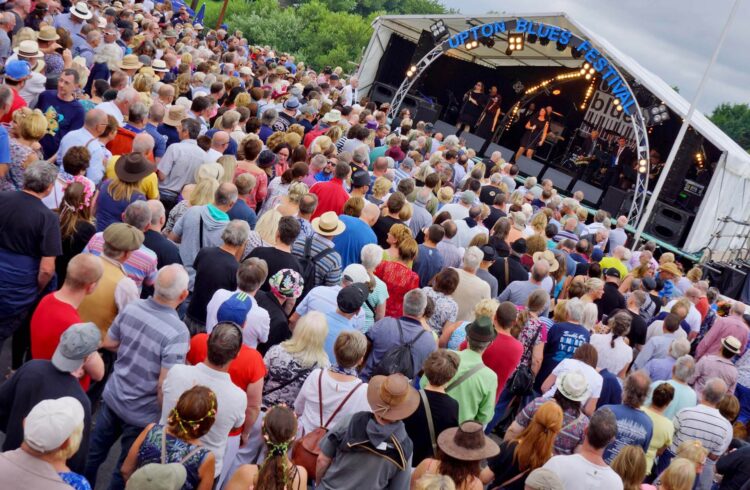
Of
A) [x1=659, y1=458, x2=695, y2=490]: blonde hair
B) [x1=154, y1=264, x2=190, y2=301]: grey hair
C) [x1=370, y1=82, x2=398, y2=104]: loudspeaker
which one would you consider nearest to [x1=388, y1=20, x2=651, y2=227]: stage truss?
[x1=370, y1=82, x2=398, y2=104]: loudspeaker

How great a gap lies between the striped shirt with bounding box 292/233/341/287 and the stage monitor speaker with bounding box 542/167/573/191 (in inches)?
499

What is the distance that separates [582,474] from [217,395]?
6.01 ft

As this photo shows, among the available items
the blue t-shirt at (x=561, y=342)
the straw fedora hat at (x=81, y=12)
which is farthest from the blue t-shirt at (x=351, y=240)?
the straw fedora hat at (x=81, y=12)

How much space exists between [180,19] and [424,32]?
6.21m

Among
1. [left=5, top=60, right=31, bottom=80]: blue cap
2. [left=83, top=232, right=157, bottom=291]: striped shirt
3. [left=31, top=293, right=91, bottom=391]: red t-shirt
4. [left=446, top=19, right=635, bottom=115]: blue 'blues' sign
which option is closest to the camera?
[left=31, top=293, right=91, bottom=391]: red t-shirt

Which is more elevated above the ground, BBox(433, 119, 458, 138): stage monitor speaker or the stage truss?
the stage truss

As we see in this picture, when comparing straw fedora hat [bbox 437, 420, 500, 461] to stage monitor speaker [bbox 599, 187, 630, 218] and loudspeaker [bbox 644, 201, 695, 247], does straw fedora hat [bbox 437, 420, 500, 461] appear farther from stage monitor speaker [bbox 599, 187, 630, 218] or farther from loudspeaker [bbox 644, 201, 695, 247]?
stage monitor speaker [bbox 599, 187, 630, 218]

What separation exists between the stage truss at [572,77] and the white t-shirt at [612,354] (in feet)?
23.7

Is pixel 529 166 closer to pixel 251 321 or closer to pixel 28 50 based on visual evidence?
pixel 28 50

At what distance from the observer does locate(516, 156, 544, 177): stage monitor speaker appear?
58.0 ft

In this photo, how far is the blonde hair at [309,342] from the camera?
3.61 meters

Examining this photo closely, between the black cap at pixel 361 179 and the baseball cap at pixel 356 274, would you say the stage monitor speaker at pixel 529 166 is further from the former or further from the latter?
the baseball cap at pixel 356 274

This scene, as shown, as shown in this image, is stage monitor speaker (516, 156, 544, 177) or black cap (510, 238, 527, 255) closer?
black cap (510, 238, 527, 255)

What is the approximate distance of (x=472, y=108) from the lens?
19.2 metres
